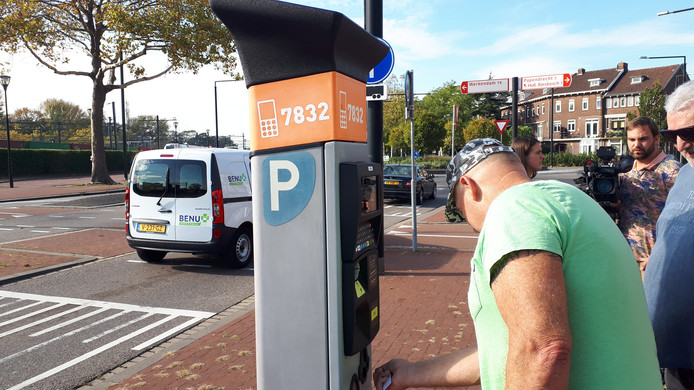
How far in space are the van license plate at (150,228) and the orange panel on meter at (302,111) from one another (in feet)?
19.9

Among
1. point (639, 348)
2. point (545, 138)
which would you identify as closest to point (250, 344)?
point (639, 348)

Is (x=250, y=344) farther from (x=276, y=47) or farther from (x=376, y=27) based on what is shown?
(x=376, y=27)

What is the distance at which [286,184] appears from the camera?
2.35 metres

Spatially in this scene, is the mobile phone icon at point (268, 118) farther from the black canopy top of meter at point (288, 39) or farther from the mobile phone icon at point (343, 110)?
the mobile phone icon at point (343, 110)

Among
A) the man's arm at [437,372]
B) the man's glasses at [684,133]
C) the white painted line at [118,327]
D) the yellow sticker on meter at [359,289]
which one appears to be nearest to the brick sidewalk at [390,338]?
the white painted line at [118,327]

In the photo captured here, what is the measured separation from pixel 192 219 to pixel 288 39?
19.8 feet

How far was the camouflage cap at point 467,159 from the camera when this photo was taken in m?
1.55

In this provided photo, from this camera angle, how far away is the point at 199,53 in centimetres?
2433

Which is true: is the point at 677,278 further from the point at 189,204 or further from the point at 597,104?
the point at 597,104

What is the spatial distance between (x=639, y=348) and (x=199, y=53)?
25243 millimetres

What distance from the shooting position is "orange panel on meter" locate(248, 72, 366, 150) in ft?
7.49

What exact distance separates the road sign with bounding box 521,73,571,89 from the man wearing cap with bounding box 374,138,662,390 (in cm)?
864

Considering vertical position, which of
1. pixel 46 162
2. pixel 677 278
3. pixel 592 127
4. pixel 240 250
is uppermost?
pixel 592 127

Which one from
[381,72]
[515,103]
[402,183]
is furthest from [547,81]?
[402,183]
